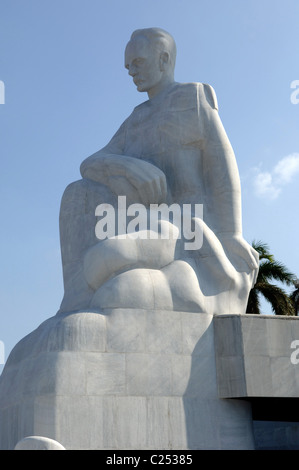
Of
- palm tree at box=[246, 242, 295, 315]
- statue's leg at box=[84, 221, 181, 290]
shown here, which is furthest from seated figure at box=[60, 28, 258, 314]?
palm tree at box=[246, 242, 295, 315]

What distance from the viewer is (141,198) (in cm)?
902

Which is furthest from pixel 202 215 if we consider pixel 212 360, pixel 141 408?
pixel 141 408

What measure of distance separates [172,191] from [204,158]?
640 millimetres

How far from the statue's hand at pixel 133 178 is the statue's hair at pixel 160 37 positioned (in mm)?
1910

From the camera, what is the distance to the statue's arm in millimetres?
9039

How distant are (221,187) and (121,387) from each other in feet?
10.4

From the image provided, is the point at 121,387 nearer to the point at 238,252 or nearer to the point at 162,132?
the point at 238,252

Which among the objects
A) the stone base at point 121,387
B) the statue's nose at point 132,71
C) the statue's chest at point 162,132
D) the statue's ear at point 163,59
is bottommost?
the stone base at point 121,387

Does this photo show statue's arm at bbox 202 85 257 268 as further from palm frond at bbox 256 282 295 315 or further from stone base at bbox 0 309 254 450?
palm frond at bbox 256 282 295 315

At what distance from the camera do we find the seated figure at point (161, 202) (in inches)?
318

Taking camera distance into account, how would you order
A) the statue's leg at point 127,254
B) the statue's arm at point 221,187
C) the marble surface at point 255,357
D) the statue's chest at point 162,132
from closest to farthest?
the marble surface at point 255,357, the statue's leg at point 127,254, the statue's arm at point 221,187, the statue's chest at point 162,132

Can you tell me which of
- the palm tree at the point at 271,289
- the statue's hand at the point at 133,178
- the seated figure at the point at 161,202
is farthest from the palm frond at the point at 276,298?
the statue's hand at the point at 133,178

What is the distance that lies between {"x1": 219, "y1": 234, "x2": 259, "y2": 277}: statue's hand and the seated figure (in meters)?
0.01

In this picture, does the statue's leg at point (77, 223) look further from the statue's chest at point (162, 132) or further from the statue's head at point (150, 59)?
the statue's head at point (150, 59)
